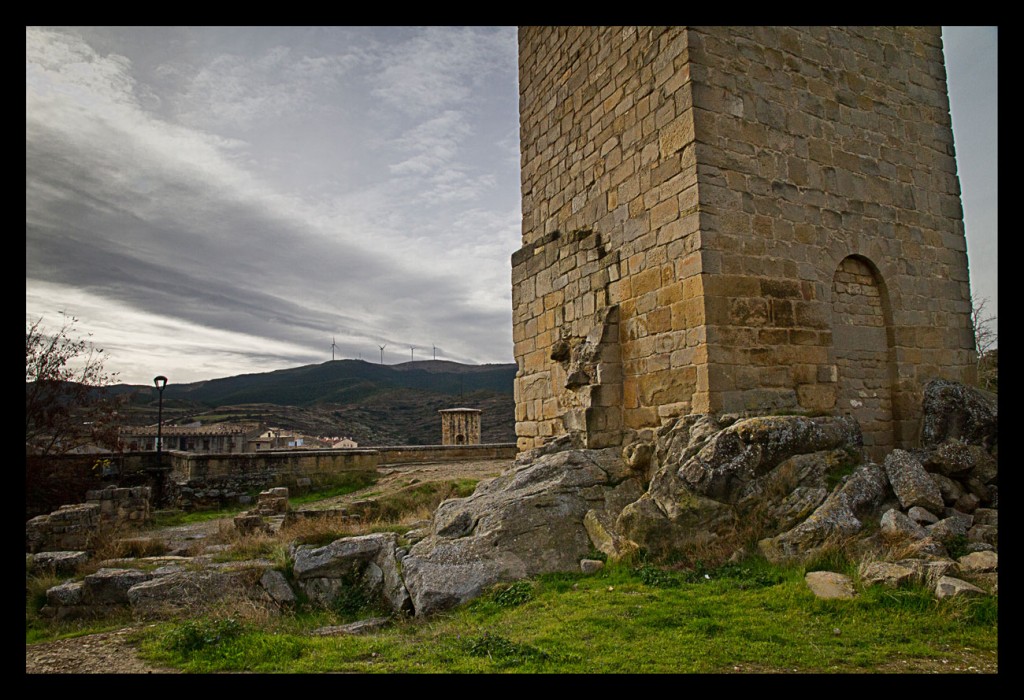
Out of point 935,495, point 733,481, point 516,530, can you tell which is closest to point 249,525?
point 516,530

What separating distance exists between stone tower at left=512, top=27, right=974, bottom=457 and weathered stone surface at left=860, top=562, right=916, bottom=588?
2346mm

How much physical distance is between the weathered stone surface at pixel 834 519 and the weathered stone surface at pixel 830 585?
45 centimetres

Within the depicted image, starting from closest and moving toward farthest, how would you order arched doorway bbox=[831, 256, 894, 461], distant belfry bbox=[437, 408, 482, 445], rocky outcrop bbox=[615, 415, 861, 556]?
rocky outcrop bbox=[615, 415, 861, 556]
arched doorway bbox=[831, 256, 894, 461]
distant belfry bbox=[437, 408, 482, 445]

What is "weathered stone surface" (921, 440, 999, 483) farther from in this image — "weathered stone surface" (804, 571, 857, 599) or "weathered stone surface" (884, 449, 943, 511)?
"weathered stone surface" (804, 571, 857, 599)

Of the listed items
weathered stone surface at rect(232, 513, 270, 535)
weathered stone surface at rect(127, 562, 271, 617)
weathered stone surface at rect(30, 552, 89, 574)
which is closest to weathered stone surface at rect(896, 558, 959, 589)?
weathered stone surface at rect(127, 562, 271, 617)

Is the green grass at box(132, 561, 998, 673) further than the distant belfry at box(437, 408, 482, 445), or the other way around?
the distant belfry at box(437, 408, 482, 445)

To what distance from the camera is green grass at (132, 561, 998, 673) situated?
4379 mm

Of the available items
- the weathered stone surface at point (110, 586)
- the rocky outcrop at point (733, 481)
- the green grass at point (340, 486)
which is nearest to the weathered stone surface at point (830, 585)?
the rocky outcrop at point (733, 481)
